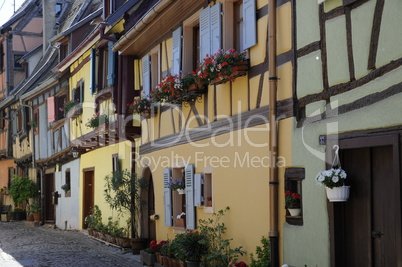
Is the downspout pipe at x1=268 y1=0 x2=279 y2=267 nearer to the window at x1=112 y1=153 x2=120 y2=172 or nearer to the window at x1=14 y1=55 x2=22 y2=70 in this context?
the window at x1=112 y1=153 x2=120 y2=172

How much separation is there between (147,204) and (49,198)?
37.7 feet

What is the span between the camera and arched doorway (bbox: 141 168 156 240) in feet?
45.1

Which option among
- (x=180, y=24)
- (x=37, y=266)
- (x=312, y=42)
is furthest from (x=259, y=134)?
(x=37, y=266)

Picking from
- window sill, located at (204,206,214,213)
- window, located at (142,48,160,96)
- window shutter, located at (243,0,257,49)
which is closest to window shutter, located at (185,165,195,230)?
window sill, located at (204,206,214,213)

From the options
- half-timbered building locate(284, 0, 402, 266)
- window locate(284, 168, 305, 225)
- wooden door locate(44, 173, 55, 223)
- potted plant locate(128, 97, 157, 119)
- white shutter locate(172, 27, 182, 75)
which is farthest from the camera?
wooden door locate(44, 173, 55, 223)

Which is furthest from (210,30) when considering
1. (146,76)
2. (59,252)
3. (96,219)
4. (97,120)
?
(96,219)

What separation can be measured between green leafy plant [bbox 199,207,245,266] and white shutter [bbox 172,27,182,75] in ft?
9.36

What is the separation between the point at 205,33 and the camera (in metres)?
10.2

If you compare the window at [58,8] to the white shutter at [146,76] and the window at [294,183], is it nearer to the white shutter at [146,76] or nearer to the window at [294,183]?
the white shutter at [146,76]

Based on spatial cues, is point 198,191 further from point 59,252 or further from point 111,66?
point 111,66

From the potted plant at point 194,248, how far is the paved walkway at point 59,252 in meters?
2.12

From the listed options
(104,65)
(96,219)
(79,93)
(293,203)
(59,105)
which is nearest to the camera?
(293,203)

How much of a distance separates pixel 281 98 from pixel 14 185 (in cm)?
1872

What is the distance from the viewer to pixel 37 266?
11.3m
